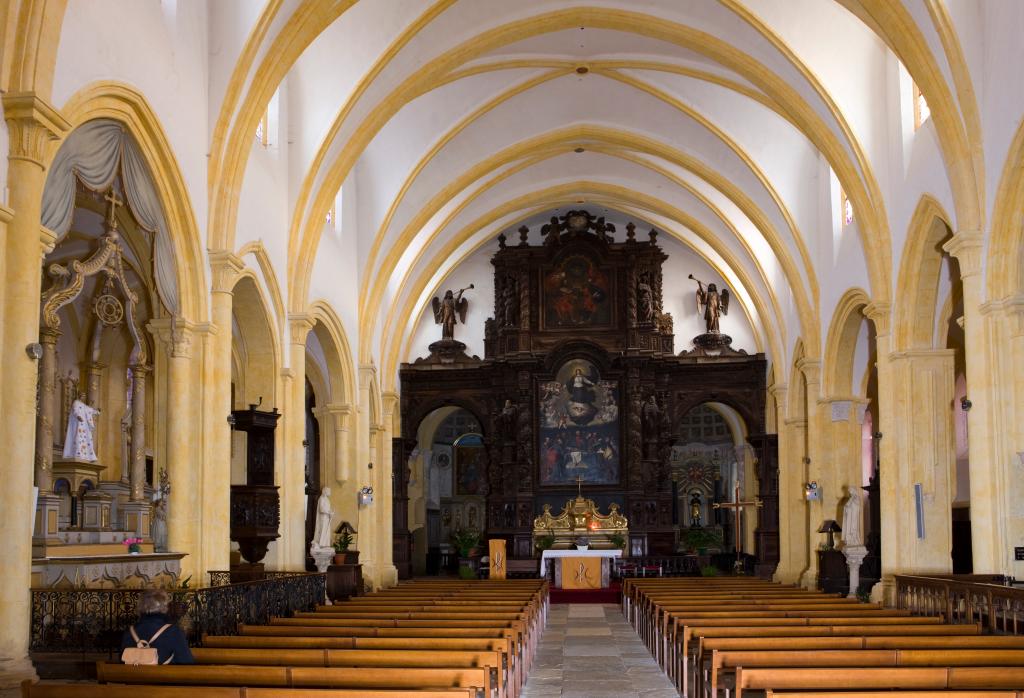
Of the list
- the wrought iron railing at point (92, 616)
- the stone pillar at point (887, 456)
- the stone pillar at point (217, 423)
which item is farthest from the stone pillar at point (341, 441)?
the wrought iron railing at point (92, 616)

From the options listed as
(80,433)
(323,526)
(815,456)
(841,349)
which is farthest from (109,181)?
(815,456)

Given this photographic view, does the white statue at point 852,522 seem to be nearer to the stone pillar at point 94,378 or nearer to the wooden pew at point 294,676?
the stone pillar at point 94,378

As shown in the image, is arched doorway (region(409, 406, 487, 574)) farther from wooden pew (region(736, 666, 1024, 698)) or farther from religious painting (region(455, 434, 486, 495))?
wooden pew (region(736, 666, 1024, 698))

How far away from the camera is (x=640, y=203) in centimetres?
3259

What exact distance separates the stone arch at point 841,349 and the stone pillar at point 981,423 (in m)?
8.19

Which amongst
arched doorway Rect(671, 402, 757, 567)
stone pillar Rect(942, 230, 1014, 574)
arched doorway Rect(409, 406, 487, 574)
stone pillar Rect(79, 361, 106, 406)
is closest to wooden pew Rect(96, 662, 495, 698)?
stone pillar Rect(942, 230, 1014, 574)

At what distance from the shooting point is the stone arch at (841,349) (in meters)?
24.4

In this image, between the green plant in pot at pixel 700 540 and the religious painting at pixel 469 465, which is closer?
the green plant in pot at pixel 700 540

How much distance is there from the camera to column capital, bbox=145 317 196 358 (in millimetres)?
15617

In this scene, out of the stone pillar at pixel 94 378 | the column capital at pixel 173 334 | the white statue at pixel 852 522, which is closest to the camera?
the column capital at pixel 173 334

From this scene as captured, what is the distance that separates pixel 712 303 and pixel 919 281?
50.9 feet

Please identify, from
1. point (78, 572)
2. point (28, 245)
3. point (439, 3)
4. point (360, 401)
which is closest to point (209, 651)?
point (28, 245)

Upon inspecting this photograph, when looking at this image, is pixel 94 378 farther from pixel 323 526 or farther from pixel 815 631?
pixel 815 631

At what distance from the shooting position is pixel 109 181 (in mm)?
13969
